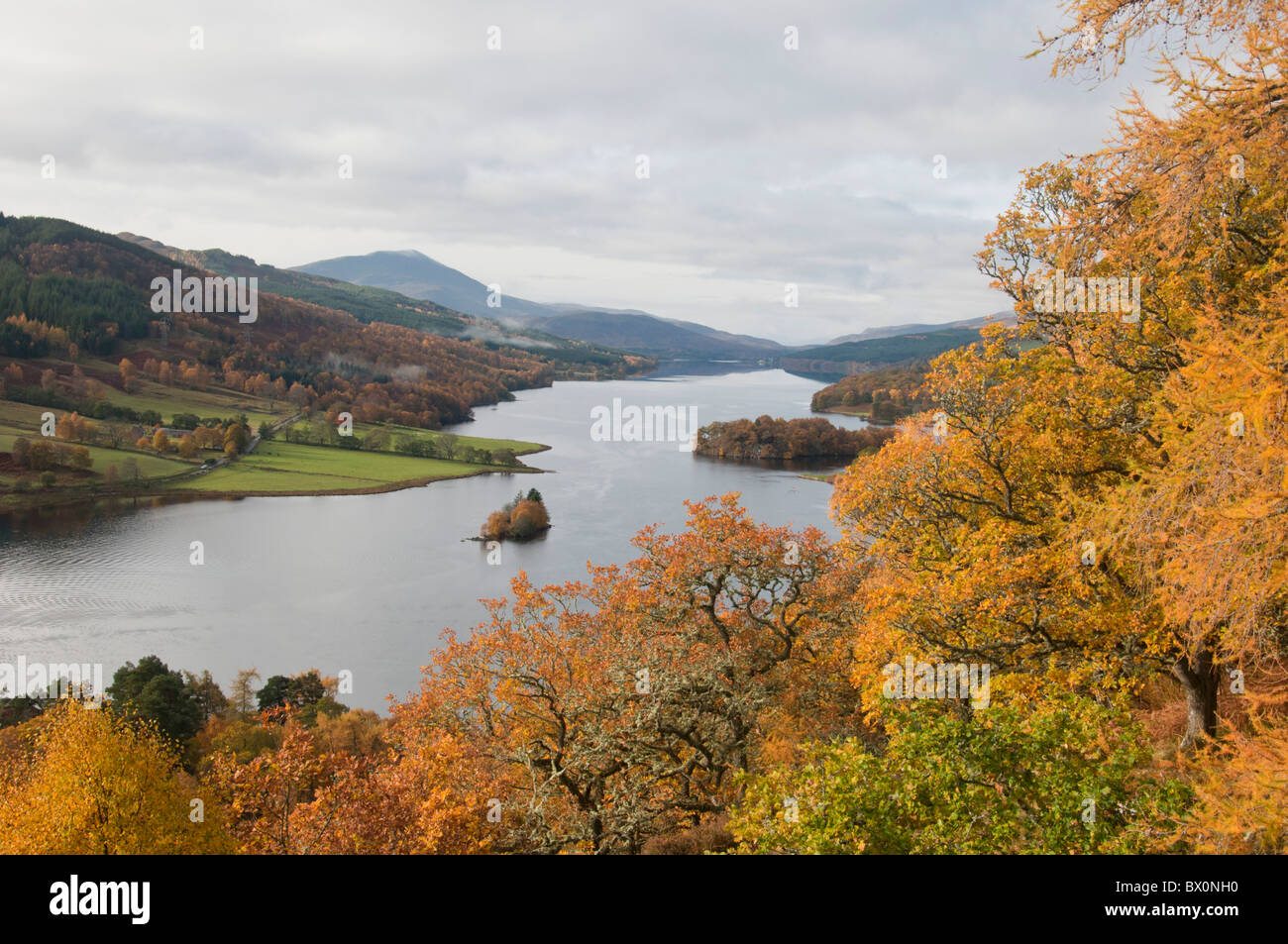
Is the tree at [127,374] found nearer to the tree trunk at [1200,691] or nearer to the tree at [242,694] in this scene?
the tree at [242,694]

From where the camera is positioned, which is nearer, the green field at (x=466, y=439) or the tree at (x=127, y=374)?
the green field at (x=466, y=439)

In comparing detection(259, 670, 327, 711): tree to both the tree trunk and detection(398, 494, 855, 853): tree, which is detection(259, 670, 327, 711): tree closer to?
detection(398, 494, 855, 853): tree

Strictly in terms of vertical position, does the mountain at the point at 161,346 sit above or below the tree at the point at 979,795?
above

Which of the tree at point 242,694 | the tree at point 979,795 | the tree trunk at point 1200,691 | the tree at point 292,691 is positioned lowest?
the tree at point 242,694

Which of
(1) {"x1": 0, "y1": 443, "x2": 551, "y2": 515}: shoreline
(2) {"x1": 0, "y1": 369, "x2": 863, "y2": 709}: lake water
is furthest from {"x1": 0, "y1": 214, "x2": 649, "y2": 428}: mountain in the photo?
(2) {"x1": 0, "y1": 369, "x2": 863, "y2": 709}: lake water

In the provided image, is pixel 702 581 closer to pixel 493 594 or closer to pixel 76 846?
pixel 76 846

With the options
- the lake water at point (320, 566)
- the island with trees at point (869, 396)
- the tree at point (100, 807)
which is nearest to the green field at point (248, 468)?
the lake water at point (320, 566)

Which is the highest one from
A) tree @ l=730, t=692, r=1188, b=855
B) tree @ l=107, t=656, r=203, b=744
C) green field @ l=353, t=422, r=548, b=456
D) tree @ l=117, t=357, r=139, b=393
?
tree @ l=117, t=357, r=139, b=393

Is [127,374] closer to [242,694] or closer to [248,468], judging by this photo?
[248,468]
